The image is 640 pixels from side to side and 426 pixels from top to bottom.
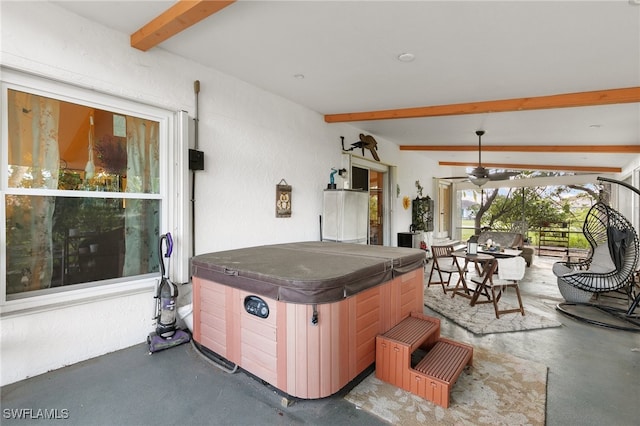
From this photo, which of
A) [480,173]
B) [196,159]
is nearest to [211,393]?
[196,159]

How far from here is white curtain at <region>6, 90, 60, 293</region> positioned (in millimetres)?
2158

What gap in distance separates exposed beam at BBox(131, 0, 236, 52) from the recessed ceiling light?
162 centimetres

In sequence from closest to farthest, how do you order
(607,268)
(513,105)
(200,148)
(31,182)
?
(31,182) < (200,148) < (513,105) < (607,268)

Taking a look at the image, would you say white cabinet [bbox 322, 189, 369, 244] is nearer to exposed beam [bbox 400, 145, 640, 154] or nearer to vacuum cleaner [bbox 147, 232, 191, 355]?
vacuum cleaner [bbox 147, 232, 191, 355]

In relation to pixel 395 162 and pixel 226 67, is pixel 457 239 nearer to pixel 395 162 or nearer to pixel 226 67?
pixel 395 162

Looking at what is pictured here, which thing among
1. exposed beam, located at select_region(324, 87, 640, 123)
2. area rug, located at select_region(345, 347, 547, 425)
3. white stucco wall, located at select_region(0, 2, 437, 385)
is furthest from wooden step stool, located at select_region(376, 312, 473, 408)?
exposed beam, located at select_region(324, 87, 640, 123)

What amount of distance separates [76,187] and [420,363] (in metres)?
3.04

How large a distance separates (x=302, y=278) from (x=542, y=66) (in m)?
3.06

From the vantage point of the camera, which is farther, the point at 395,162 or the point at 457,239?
the point at 457,239

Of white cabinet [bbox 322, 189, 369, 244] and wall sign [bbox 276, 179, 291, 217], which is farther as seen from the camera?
white cabinet [bbox 322, 189, 369, 244]

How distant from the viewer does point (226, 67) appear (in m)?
3.23

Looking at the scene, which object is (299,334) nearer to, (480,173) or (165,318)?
(165,318)

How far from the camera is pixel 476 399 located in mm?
1986

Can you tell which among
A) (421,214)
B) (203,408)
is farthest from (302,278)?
(421,214)
